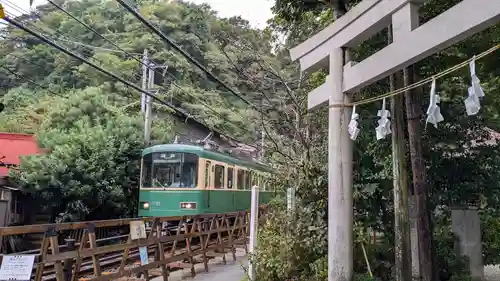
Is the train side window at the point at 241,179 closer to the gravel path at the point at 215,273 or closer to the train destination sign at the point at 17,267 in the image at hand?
the gravel path at the point at 215,273

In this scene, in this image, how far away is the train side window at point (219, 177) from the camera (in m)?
12.6

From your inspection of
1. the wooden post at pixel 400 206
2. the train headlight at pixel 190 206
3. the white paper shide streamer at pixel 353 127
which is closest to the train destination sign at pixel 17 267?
the white paper shide streamer at pixel 353 127

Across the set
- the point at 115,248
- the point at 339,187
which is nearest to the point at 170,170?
the point at 115,248

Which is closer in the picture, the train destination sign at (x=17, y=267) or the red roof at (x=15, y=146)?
the train destination sign at (x=17, y=267)

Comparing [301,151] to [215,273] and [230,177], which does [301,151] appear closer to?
[215,273]

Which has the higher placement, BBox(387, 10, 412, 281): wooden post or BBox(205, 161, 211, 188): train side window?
BBox(205, 161, 211, 188): train side window

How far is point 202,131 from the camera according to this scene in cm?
2603

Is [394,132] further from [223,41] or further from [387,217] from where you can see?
[223,41]

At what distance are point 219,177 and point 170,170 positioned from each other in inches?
64.4

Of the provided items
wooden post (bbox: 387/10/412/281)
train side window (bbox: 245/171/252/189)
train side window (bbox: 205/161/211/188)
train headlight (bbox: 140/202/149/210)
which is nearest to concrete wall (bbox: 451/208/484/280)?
wooden post (bbox: 387/10/412/281)

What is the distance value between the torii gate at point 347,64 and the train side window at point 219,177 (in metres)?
7.93

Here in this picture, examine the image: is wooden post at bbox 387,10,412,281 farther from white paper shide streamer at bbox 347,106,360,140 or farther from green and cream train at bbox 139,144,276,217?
green and cream train at bbox 139,144,276,217

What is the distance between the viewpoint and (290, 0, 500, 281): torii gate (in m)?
3.55

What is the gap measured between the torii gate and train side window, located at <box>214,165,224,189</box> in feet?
26.0
